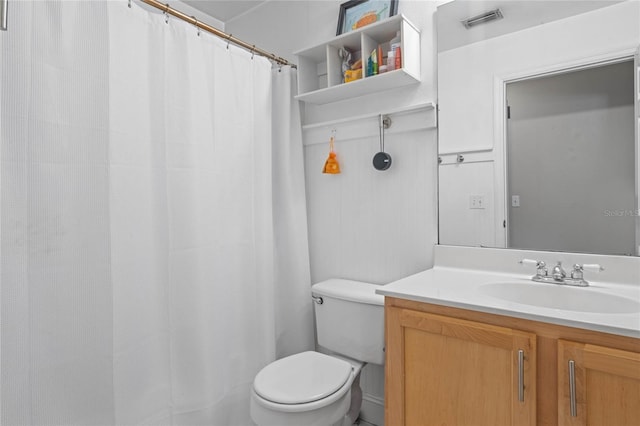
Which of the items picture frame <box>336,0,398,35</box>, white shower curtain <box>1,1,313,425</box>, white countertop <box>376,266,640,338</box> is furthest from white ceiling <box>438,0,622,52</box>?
white countertop <box>376,266,640,338</box>

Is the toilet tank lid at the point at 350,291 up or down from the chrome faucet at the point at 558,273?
down

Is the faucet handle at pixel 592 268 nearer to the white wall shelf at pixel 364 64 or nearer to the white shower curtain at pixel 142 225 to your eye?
the white wall shelf at pixel 364 64

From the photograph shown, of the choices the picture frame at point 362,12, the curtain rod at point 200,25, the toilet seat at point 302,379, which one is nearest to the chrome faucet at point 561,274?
the toilet seat at point 302,379

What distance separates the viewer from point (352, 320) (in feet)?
5.41

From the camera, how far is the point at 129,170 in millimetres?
1368

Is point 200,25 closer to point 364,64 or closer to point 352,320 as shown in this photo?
point 364,64

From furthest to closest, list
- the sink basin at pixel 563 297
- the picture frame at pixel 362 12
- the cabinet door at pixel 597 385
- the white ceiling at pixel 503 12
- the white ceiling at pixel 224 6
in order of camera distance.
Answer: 1. the white ceiling at pixel 224 6
2. the picture frame at pixel 362 12
3. the white ceiling at pixel 503 12
4. the sink basin at pixel 563 297
5. the cabinet door at pixel 597 385

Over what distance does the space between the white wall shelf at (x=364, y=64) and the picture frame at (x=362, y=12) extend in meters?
0.10

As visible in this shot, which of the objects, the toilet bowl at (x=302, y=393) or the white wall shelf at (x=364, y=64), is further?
the white wall shelf at (x=364, y=64)

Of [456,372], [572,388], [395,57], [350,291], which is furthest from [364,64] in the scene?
[572,388]

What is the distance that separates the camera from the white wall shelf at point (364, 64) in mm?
1567

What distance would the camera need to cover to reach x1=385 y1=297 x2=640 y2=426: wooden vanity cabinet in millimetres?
868

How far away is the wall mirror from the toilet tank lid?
0.39m

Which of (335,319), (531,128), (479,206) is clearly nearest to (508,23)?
(531,128)
